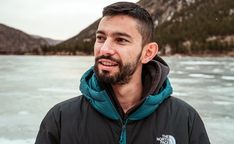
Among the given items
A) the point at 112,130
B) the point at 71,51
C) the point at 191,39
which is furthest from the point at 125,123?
the point at 71,51

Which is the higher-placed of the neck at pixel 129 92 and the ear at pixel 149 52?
the ear at pixel 149 52

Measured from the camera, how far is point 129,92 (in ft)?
7.98

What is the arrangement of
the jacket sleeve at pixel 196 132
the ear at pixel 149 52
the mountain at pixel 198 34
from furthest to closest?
the mountain at pixel 198 34 < the ear at pixel 149 52 < the jacket sleeve at pixel 196 132

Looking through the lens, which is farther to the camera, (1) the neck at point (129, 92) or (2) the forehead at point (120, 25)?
(1) the neck at point (129, 92)

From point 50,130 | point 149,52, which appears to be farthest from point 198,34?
point 50,130

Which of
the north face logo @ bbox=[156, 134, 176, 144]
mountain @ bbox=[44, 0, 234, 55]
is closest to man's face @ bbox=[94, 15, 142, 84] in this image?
the north face logo @ bbox=[156, 134, 176, 144]

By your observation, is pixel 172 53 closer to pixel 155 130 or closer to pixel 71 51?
pixel 71 51

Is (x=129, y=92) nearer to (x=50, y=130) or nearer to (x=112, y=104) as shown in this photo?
(x=112, y=104)

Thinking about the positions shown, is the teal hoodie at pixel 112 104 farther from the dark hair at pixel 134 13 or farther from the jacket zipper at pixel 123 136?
the dark hair at pixel 134 13

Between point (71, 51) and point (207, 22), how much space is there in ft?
145

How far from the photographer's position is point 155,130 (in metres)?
2.28

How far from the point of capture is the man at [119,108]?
88.9 inches

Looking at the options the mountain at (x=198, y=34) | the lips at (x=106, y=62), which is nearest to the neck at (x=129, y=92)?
the lips at (x=106, y=62)

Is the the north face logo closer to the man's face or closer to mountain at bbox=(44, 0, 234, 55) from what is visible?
the man's face
